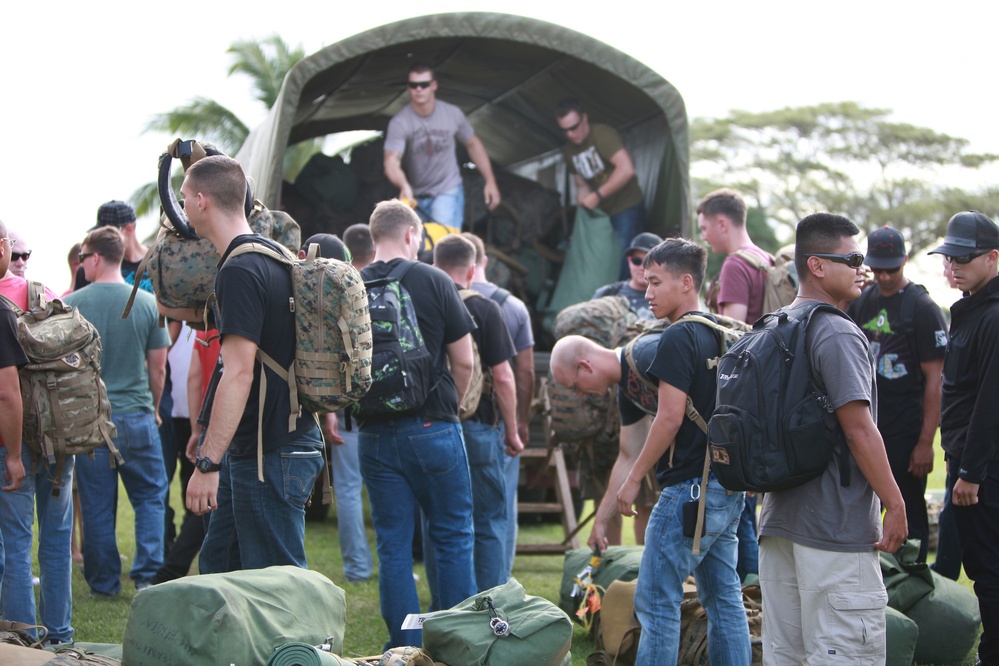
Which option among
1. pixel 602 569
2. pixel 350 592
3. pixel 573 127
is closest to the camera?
pixel 602 569

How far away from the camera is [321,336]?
12.5ft

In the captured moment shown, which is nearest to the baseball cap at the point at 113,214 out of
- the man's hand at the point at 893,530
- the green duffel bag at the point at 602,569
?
the green duffel bag at the point at 602,569

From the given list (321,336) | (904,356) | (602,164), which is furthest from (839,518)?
(602,164)

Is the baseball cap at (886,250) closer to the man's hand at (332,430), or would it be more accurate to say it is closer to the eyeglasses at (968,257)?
the eyeglasses at (968,257)

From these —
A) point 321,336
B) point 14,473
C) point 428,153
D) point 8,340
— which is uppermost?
point 428,153

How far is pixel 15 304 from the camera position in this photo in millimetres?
4773

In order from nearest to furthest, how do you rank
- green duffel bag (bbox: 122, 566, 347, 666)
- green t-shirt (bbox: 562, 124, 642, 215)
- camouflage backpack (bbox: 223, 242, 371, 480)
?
green duffel bag (bbox: 122, 566, 347, 666)
camouflage backpack (bbox: 223, 242, 371, 480)
green t-shirt (bbox: 562, 124, 642, 215)

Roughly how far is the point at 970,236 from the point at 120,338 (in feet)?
15.4

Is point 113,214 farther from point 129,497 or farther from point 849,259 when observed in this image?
point 849,259

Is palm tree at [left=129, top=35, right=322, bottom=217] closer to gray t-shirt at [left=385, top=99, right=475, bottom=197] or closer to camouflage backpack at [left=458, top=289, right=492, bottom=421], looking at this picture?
gray t-shirt at [left=385, top=99, right=475, bottom=197]

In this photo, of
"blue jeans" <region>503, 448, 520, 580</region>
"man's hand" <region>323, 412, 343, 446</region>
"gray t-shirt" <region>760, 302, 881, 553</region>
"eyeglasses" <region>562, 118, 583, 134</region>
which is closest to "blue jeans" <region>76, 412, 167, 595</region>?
"man's hand" <region>323, 412, 343, 446</region>

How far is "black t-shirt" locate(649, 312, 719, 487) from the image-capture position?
158 inches

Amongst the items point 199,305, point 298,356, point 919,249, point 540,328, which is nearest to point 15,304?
point 199,305

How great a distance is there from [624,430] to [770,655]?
128 cm
